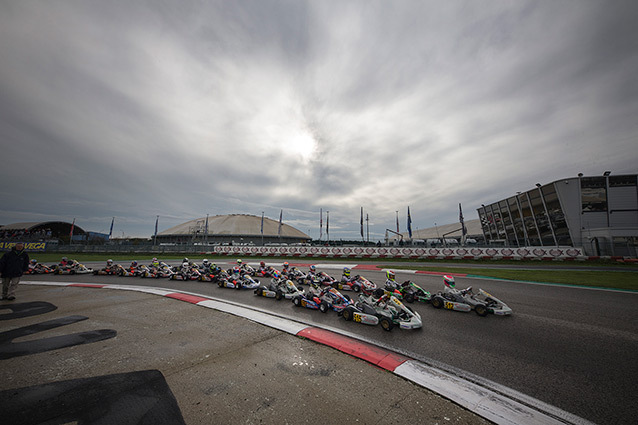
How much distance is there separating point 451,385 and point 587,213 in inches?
1920

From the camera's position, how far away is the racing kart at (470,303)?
7.72m

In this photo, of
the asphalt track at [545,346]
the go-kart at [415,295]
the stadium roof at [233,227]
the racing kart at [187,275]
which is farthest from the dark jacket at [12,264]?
the stadium roof at [233,227]

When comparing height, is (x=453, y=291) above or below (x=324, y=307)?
above

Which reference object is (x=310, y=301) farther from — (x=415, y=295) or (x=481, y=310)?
(x=481, y=310)

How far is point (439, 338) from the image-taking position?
6.00 m

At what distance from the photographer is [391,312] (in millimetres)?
6988

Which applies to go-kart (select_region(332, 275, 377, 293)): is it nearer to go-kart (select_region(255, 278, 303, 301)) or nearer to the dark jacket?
go-kart (select_region(255, 278, 303, 301))

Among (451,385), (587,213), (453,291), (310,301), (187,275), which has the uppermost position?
(587,213)

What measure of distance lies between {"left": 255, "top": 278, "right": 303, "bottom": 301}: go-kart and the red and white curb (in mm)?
2967

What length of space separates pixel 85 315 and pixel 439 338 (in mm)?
10623

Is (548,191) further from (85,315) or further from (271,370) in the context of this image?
(85,315)

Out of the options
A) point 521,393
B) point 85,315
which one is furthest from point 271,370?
point 85,315

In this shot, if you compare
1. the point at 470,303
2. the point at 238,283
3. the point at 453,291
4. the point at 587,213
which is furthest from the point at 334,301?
the point at 587,213

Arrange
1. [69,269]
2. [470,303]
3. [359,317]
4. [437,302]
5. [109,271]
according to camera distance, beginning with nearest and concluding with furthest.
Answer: [359,317] < [470,303] < [437,302] < [69,269] < [109,271]
